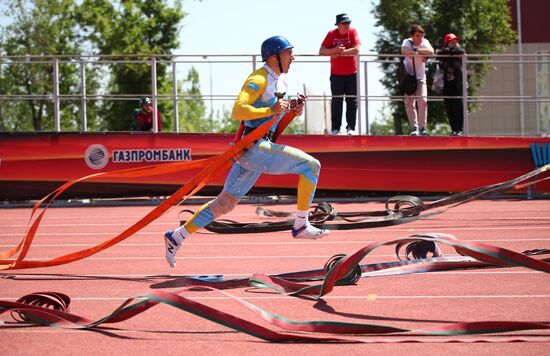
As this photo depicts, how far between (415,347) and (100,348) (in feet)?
6.58

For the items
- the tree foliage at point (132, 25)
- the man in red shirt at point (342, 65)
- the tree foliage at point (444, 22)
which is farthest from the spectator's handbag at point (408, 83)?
the tree foliage at point (132, 25)

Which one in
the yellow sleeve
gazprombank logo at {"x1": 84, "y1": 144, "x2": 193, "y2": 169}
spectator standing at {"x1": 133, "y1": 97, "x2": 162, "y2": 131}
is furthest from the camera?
spectator standing at {"x1": 133, "y1": 97, "x2": 162, "y2": 131}

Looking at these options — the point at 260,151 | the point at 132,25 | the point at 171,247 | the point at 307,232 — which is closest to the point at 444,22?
the point at 132,25

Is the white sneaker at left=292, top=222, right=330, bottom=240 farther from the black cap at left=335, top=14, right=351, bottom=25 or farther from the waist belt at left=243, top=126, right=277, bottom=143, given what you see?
the black cap at left=335, top=14, right=351, bottom=25

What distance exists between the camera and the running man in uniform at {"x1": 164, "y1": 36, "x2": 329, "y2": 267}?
859 cm

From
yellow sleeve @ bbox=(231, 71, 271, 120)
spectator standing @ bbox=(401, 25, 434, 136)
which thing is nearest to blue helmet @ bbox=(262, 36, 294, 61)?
yellow sleeve @ bbox=(231, 71, 271, 120)

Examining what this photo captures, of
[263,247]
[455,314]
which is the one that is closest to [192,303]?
[455,314]

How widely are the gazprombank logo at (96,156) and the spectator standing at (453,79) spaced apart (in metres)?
7.41

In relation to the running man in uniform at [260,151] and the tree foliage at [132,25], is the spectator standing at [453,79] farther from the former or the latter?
the tree foliage at [132,25]

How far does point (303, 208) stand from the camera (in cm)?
941

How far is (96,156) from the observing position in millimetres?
18703

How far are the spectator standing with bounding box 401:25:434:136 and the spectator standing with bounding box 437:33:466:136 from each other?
17.8 inches

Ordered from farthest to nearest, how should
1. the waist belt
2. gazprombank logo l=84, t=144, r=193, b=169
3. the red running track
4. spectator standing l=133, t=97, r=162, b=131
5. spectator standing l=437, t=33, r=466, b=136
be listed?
1. spectator standing l=133, t=97, r=162, b=131
2. gazprombank logo l=84, t=144, r=193, b=169
3. spectator standing l=437, t=33, r=466, b=136
4. the waist belt
5. the red running track

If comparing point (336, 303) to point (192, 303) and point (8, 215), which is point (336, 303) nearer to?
point (192, 303)
